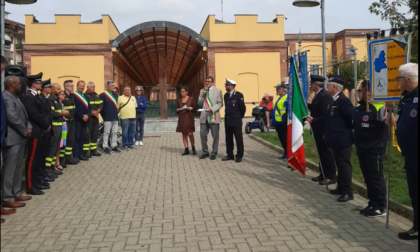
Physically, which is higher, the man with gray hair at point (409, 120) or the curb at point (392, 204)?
the man with gray hair at point (409, 120)

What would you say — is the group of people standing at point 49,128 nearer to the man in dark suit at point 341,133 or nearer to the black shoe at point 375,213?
the black shoe at point 375,213

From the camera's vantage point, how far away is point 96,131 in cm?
1174

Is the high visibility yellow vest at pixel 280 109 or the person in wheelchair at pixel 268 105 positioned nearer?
the high visibility yellow vest at pixel 280 109

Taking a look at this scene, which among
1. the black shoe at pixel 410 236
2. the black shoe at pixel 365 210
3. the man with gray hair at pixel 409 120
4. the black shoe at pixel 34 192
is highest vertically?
the man with gray hair at pixel 409 120

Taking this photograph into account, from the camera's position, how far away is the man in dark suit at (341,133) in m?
6.48

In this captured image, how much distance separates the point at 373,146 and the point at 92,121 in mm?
8089

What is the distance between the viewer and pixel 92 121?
11.6 m

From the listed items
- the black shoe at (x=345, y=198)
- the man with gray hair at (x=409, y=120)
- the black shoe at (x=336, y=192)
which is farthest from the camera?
the black shoe at (x=336, y=192)

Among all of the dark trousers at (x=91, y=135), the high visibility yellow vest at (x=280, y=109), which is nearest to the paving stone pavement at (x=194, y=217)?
the high visibility yellow vest at (x=280, y=109)

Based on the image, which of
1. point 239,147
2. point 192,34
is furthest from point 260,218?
point 192,34

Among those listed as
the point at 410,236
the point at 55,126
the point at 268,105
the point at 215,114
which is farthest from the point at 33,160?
the point at 268,105

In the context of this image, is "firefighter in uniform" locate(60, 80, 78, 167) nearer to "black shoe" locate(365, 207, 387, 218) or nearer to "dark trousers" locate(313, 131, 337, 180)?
"dark trousers" locate(313, 131, 337, 180)

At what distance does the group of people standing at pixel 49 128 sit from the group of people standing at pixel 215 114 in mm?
2360

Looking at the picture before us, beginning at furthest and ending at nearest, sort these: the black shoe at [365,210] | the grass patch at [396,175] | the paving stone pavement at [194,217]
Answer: the grass patch at [396,175]
the black shoe at [365,210]
the paving stone pavement at [194,217]
